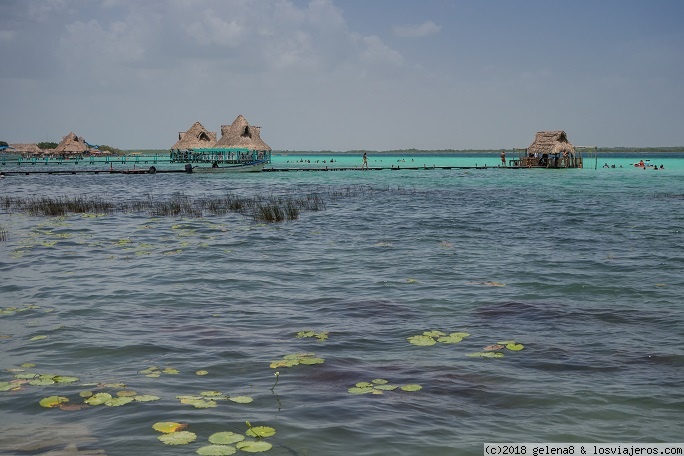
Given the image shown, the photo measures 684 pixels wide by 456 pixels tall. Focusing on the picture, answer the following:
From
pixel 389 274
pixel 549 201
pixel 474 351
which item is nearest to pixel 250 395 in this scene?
pixel 474 351

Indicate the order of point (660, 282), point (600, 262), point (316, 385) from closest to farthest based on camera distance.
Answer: point (316, 385) < point (660, 282) < point (600, 262)

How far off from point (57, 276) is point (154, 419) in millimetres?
7618

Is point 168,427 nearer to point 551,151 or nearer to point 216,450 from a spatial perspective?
point 216,450

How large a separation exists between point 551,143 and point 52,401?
3030 inches

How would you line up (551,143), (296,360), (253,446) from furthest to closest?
(551,143) → (296,360) → (253,446)

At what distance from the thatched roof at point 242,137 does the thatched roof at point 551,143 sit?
3403cm

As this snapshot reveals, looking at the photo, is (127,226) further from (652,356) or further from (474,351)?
(652,356)

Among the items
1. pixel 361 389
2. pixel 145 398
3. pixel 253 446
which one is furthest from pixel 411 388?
pixel 145 398

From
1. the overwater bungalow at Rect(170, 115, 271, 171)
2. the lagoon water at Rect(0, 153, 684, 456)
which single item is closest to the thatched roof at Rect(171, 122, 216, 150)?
the overwater bungalow at Rect(170, 115, 271, 171)

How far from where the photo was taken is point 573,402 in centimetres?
570

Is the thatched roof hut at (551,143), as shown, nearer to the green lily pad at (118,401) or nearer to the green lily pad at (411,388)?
the green lily pad at (411,388)

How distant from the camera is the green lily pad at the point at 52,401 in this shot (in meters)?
5.52

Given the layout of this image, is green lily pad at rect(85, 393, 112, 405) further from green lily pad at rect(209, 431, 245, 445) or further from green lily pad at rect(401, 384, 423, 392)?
green lily pad at rect(401, 384, 423, 392)

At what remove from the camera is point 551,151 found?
75875 mm
